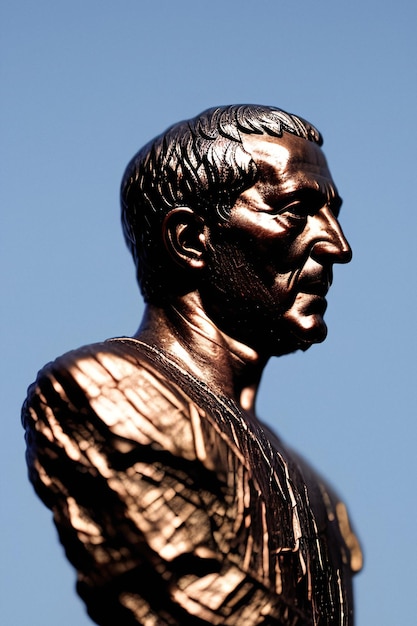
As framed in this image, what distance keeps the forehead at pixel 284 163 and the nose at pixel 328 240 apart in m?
0.11

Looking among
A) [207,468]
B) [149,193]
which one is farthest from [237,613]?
[149,193]

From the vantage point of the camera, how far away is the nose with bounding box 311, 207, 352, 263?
5305mm

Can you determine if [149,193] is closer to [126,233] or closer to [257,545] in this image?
[126,233]

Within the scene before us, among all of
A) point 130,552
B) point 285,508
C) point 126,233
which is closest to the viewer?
point 130,552

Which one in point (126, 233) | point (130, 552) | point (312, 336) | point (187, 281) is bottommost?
point (130, 552)

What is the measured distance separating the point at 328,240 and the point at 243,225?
0.33 meters

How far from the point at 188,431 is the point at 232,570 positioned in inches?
18.5

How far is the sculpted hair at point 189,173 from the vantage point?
17.2 feet

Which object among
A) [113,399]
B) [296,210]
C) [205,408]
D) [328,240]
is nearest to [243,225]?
[296,210]

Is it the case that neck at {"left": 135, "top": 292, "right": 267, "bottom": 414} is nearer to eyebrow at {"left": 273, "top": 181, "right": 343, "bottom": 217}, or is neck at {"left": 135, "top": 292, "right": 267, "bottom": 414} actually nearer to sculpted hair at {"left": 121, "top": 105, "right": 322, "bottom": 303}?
sculpted hair at {"left": 121, "top": 105, "right": 322, "bottom": 303}

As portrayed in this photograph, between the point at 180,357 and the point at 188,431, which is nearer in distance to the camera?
the point at 188,431

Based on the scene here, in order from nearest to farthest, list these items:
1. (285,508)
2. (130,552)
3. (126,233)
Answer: (130,552) < (285,508) < (126,233)

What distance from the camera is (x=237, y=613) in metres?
4.75

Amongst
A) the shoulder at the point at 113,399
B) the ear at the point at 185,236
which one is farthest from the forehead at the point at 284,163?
the shoulder at the point at 113,399
